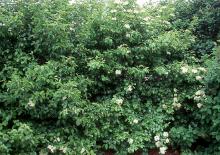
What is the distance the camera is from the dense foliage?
19.9 feet

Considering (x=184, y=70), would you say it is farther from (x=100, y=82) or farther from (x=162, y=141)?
(x=100, y=82)

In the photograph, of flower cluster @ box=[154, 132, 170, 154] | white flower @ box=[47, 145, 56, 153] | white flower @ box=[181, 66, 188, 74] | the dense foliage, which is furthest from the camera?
white flower @ box=[181, 66, 188, 74]

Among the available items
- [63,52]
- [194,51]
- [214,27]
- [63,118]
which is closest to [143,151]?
[63,118]

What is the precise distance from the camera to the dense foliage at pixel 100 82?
19.9 feet

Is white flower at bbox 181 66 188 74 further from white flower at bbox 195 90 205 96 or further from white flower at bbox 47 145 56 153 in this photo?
white flower at bbox 47 145 56 153

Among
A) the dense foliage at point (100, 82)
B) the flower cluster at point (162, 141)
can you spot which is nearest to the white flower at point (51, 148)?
the dense foliage at point (100, 82)

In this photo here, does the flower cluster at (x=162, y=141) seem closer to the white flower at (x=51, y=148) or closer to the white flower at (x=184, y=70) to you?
the white flower at (x=184, y=70)

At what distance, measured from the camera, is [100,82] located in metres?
6.80

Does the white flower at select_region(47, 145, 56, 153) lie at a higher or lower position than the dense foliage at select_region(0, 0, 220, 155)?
lower

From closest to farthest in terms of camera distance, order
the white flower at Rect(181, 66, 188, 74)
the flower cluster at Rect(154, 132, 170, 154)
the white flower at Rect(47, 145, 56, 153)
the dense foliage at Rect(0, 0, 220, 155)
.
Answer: the white flower at Rect(47, 145, 56, 153) → the dense foliage at Rect(0, 0, 220, 155) → the flower cluster at Rect(154, 132, 170, 154) → the white flower at Rect(181, 66, 188, 74)

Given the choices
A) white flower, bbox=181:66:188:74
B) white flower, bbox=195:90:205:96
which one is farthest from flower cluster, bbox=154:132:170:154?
white flower, bbox=181:66:188:74

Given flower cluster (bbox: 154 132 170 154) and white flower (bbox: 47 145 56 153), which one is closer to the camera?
white flower (bbox: 47 145 56 153)

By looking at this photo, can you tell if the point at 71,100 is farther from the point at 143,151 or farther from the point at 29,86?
the point at 143,151

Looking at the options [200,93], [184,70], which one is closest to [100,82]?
[184,70]
